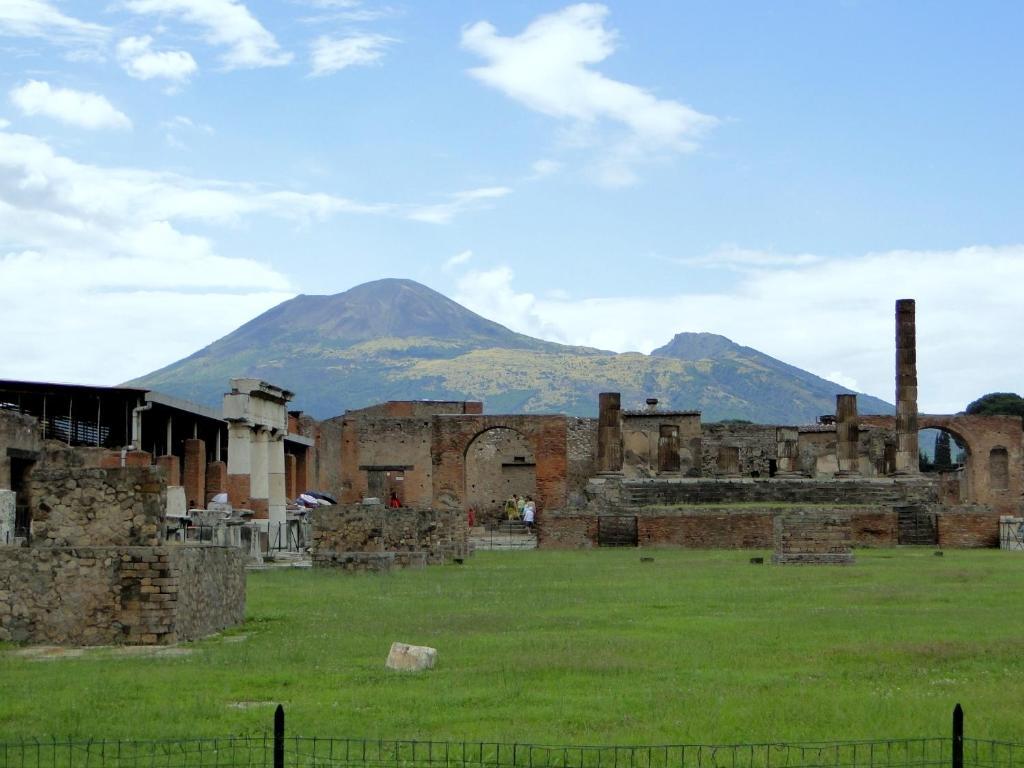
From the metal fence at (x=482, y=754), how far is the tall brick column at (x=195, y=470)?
3268 centimetres

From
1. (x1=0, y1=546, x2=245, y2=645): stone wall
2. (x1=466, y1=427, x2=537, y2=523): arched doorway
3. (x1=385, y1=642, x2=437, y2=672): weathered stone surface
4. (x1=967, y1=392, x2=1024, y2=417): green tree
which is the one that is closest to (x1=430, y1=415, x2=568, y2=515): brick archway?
(x1=466, y1=427, x2=537, y2=523): arched doorway

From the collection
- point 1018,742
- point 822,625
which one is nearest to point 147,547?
point 822,625

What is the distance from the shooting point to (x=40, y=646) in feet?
47.8

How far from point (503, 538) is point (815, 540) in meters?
19.0

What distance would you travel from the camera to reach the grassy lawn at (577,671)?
998 cm

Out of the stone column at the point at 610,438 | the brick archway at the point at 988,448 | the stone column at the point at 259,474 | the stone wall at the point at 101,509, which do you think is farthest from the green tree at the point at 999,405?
the stone wall at the point at 101,509

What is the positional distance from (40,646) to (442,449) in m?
35.8

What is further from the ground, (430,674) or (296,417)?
(296,417)

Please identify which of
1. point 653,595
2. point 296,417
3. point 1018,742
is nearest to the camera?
point 1018,742

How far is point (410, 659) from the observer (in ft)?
41.3

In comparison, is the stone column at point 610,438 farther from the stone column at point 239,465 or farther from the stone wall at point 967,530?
the stone column at point 239,465

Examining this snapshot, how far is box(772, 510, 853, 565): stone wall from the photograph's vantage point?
27734mm

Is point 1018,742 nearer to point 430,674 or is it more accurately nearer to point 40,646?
point 430,674

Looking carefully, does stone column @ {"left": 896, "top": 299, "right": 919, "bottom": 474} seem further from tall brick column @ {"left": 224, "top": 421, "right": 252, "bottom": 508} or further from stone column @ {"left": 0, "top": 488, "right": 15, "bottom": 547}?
stone column @ {"left": 0, "top": 488, "right": 15, "bottom": 547}
